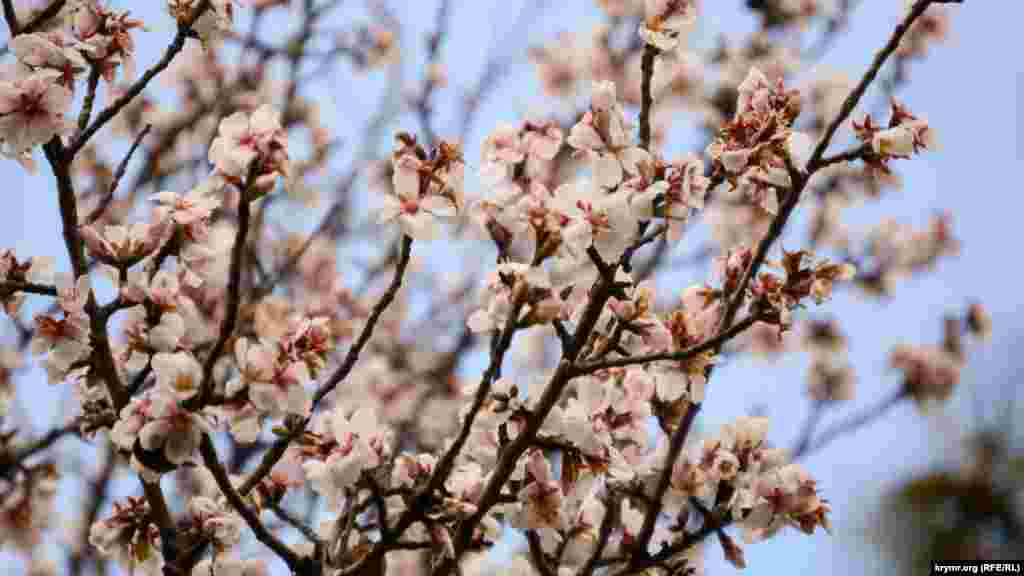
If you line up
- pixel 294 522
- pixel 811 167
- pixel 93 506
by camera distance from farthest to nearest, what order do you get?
pixel 93 506 < pixel 294 522 < pixel 811 167

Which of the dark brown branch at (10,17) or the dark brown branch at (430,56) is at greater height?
the dark brown branch at (430,56)

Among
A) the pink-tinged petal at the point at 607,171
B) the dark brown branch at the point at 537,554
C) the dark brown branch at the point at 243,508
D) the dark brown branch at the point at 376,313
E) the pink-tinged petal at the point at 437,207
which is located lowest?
the dark brown branch at the point at 243,508

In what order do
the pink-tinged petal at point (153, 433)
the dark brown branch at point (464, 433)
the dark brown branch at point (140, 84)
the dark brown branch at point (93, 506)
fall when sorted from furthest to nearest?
the dark brown branch at point (93, 506)
the dark brown branch at point (140, 84)
the dark brown branch at point (464, 433)
the pink-tinged petal at point (153, 433)

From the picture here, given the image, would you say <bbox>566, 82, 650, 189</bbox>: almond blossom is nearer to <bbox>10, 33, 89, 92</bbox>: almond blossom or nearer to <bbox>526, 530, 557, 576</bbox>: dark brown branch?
<bbox>526, 530, 557, 576</bbox>: dark brown branch

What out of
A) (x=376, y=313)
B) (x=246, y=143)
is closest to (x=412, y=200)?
(x=376, y=313)

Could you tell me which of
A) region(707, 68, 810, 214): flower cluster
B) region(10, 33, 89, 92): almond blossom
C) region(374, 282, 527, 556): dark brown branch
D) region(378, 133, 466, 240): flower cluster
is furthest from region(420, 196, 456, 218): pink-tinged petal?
region(10, 33, 89, 92): almond blossom

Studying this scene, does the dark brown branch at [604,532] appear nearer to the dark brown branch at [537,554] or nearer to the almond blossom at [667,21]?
the dark brown branch at [537,554]

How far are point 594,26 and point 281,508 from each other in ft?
15.3

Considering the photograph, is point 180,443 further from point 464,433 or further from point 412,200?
point 412,200

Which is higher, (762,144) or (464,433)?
(762,144)

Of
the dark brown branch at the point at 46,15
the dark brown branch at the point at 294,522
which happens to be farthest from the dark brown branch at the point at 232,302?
the dark brown branch at the point at 46,15

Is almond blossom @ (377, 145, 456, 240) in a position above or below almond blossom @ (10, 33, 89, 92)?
below

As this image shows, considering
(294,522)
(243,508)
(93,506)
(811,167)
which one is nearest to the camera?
(243,508)

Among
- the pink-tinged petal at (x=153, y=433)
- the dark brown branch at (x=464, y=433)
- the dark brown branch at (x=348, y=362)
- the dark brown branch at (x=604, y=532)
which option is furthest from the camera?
the dark brown branch at (x=604, y=532)
